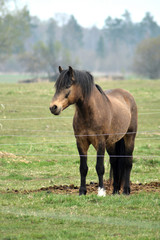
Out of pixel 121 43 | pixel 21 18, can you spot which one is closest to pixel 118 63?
pixel 121 43

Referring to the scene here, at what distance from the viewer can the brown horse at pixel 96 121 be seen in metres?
8.09

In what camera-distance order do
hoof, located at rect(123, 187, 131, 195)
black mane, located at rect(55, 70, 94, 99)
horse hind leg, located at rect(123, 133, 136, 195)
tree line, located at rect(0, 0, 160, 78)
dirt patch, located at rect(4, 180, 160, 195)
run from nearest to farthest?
black mane, located at rect(55, 70, 94, 99) < dirt patch, located at rect(4, 180, 160, 195) < hoof, located at rect(123, 187, 131, 195) < horse hind leg, located at rect(123, 133, 136, 195) < tree line, located at rect(0, 0, 160, 78)

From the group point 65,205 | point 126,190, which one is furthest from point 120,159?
point 65,205

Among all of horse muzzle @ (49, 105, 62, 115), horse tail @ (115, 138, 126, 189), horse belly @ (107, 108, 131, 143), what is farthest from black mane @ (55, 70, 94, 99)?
horse tail @ (115, 138, 126, 189)

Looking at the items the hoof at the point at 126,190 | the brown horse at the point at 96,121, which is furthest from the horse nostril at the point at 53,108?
the hoof at the point at 126,190

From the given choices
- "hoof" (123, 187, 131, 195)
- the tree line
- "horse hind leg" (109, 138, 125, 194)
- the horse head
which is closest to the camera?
the horse head

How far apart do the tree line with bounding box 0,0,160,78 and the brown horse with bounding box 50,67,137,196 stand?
166 feet

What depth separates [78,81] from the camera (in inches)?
324

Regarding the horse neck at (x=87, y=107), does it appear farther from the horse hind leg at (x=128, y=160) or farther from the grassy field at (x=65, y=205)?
the horse hind leg at (x=128, y=160)

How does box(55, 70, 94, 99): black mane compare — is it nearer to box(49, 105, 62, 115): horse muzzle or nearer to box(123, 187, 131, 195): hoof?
box(49, 105, 62, 115): horse muzzle

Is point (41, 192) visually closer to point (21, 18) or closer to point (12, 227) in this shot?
point (12, 227)

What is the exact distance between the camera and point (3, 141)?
56.4 feet

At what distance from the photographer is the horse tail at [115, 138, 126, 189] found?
9552 millimetres

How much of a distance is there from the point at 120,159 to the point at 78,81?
2194mm
